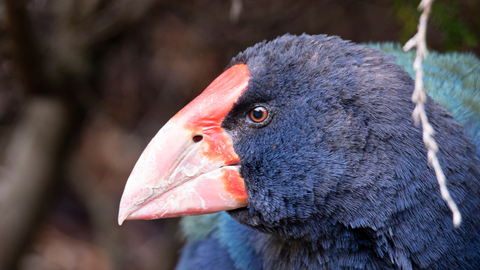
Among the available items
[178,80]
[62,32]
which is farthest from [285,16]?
[62,32]

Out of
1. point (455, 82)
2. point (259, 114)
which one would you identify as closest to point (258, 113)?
point (259, 114)

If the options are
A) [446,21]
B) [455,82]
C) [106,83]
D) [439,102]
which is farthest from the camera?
[106,83]

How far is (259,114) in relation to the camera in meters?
1.36

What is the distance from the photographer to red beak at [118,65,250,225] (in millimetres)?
1390

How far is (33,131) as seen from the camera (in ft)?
8.95

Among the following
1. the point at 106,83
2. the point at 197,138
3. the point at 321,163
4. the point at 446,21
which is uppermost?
the point at 106,83

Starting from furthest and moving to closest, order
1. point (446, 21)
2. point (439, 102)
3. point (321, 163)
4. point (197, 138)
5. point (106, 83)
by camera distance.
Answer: point (106, 83)
point (446, 21)
point (439, 102)
point (197, 138)
point (321, 163)

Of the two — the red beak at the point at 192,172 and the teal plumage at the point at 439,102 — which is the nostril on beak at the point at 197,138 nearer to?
the red beak at the point at 192,172

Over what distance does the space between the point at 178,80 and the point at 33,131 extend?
6.19 feet

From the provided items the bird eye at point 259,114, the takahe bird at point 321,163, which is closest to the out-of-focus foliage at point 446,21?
the takahe bird at point 321,163

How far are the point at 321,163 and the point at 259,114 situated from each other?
9.1 inches

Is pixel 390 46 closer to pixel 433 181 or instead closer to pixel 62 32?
pixel 433 181

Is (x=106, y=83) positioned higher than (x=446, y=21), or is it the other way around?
(x=106, y=83)

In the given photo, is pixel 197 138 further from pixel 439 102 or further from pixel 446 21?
pixel 446 21
